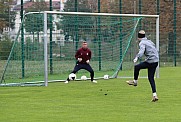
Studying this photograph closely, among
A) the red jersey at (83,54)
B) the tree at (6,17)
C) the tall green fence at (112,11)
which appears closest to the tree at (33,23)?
the tall green fence at (112,11)

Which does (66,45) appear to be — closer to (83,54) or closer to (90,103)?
(83,54)

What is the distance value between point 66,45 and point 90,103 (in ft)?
33.7

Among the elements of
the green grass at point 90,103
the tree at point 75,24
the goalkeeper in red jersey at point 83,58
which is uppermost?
the tree at point 75,24

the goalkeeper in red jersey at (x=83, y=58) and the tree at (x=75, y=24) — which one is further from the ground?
the tree at (x=75, y=24)

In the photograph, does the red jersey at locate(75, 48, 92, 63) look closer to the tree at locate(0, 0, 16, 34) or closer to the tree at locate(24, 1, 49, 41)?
the tree at locate(24, 1, 49, 41)

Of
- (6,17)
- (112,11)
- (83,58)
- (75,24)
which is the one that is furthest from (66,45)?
(112,11)

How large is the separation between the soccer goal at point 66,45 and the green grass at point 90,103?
7.64 feet

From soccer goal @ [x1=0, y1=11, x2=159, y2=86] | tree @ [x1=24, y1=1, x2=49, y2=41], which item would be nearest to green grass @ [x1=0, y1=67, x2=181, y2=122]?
soccer goal @ [x1=0, y1=11, x2=159, y2=86]

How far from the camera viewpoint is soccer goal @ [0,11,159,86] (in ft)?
80.7

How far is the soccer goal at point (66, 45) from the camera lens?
2459 centimetres

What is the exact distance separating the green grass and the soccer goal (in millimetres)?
2330

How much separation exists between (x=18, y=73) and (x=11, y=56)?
0.96 metres

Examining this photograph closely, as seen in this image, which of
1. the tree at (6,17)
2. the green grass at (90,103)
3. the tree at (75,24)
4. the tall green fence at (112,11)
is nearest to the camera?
the green grass at (90,103)

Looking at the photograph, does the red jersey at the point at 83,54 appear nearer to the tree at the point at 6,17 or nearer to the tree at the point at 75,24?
the tree at the point at 75,24
